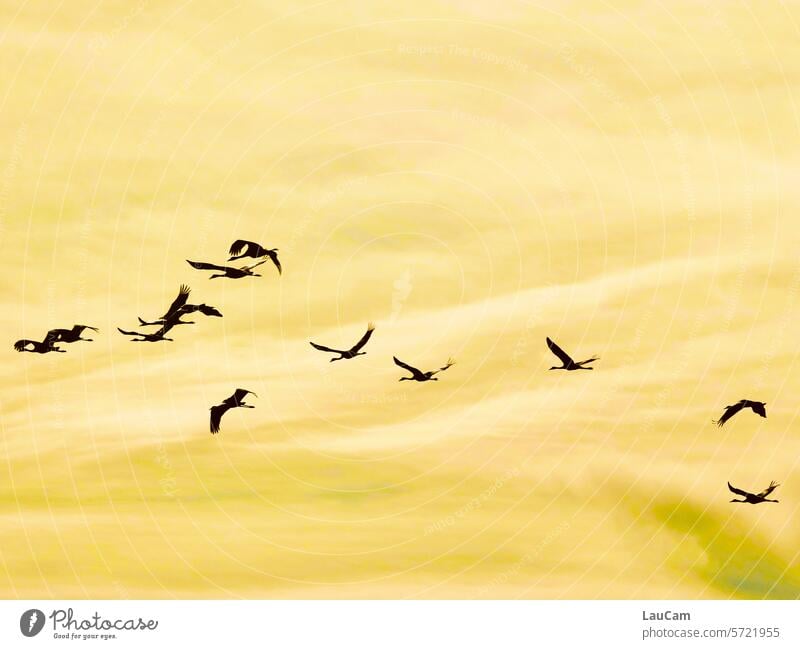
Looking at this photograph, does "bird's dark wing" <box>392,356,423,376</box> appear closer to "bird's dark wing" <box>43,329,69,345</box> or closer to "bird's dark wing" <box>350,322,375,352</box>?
"bird's dark wing" <box>350,322,375,352</box>

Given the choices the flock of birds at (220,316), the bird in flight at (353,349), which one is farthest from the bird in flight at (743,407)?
the bird in flight at (353,349)

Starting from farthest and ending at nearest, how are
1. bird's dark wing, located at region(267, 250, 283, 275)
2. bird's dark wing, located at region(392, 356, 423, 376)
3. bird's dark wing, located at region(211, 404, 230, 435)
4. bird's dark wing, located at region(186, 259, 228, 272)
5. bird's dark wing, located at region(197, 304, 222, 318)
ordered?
bird's dark wing, located at region(392, 356, 423, 376)
bird's dark wing, located at region(211, 404, 230, 435)
bird's dark wing, located at region(267, 250, 283, 275)
bird's dark wing, located at region(197, 304, 222, 318)
bird's dark wing, located at region(186, 259, 228, 272)

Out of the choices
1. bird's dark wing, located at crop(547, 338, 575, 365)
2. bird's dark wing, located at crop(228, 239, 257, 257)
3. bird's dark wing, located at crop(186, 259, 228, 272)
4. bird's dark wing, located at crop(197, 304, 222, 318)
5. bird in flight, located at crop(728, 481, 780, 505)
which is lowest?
bird in flight, located at crop(728, 481, 780, 505)

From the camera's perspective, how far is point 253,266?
43.8 metres

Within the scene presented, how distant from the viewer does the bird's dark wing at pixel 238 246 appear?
1683 inches

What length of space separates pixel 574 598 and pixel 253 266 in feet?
56.3

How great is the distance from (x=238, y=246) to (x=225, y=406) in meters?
6.33

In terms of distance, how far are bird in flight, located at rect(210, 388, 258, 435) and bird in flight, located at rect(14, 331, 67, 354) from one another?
6425 millimetres

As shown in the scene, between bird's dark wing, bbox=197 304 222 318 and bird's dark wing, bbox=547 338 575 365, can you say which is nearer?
bird's dark wing, bbox=197 304 222 318

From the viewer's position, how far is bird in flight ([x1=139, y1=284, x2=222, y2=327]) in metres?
42.1

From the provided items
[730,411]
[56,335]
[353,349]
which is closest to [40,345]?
[56,335]

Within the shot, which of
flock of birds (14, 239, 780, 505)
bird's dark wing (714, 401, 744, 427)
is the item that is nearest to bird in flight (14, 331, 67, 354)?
flock of birds (14, 239, 780, 505)
